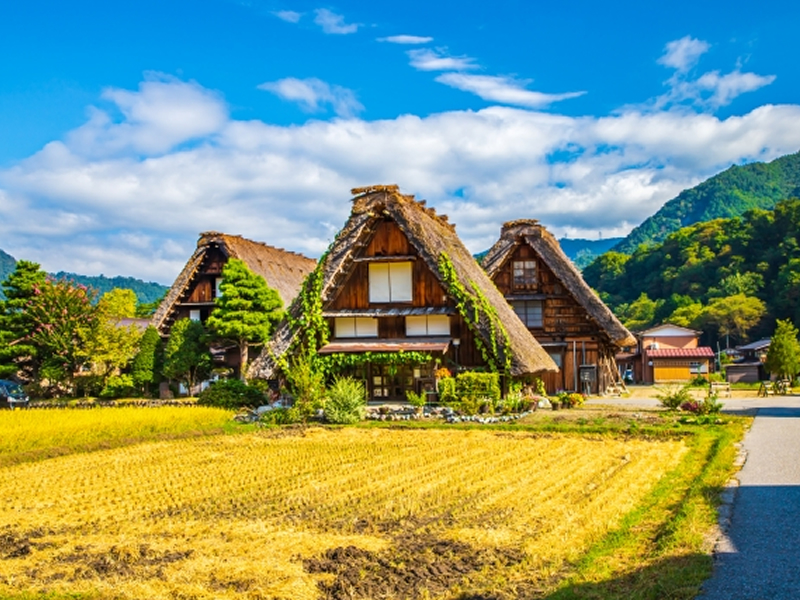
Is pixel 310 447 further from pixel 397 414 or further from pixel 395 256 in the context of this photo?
pixel 395 256

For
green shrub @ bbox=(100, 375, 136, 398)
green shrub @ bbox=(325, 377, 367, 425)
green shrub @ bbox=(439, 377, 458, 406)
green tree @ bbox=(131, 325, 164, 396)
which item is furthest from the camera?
green shrub @ bbox=(100, 375, 136, 398)

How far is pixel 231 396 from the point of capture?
23.5m

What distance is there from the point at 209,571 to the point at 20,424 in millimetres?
11696

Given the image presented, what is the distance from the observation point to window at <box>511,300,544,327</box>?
109 feet

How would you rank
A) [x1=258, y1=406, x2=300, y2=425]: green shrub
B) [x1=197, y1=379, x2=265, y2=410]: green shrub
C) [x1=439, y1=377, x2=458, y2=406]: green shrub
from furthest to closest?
[x1=197, y1=379, x2=265, y2=410]: green shrub, [x1=439, y1=377, x2=458, y2=406]: green shrub, [x1=258, y1=406, x2=300, y2=425]: green shrub

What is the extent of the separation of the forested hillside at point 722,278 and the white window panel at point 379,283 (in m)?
41.9

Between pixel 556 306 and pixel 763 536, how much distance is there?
26.0 metres

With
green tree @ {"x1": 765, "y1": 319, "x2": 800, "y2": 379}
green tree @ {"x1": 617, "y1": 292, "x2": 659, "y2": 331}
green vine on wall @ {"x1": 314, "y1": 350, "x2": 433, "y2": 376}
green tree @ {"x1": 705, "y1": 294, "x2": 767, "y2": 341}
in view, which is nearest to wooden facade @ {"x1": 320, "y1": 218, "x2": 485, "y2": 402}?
green vine on wall @ {"x1": 314, "y1": 350, "x2": 433, "y2": 376}

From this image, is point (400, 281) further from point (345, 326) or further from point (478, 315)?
point (478, 315)

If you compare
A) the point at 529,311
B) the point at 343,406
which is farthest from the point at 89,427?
the point at 529,311

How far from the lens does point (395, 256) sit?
25656 mm

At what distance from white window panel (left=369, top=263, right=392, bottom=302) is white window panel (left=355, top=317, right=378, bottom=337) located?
2.36 ft

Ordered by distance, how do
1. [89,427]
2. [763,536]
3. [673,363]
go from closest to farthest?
[763,536] < [89,427] < [673,363]

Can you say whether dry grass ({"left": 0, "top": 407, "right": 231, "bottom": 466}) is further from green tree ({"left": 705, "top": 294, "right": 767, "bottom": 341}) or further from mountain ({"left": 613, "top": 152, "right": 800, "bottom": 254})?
mountain ({"left": 613, "top": 152, "right": 800, "bottom": 254})
